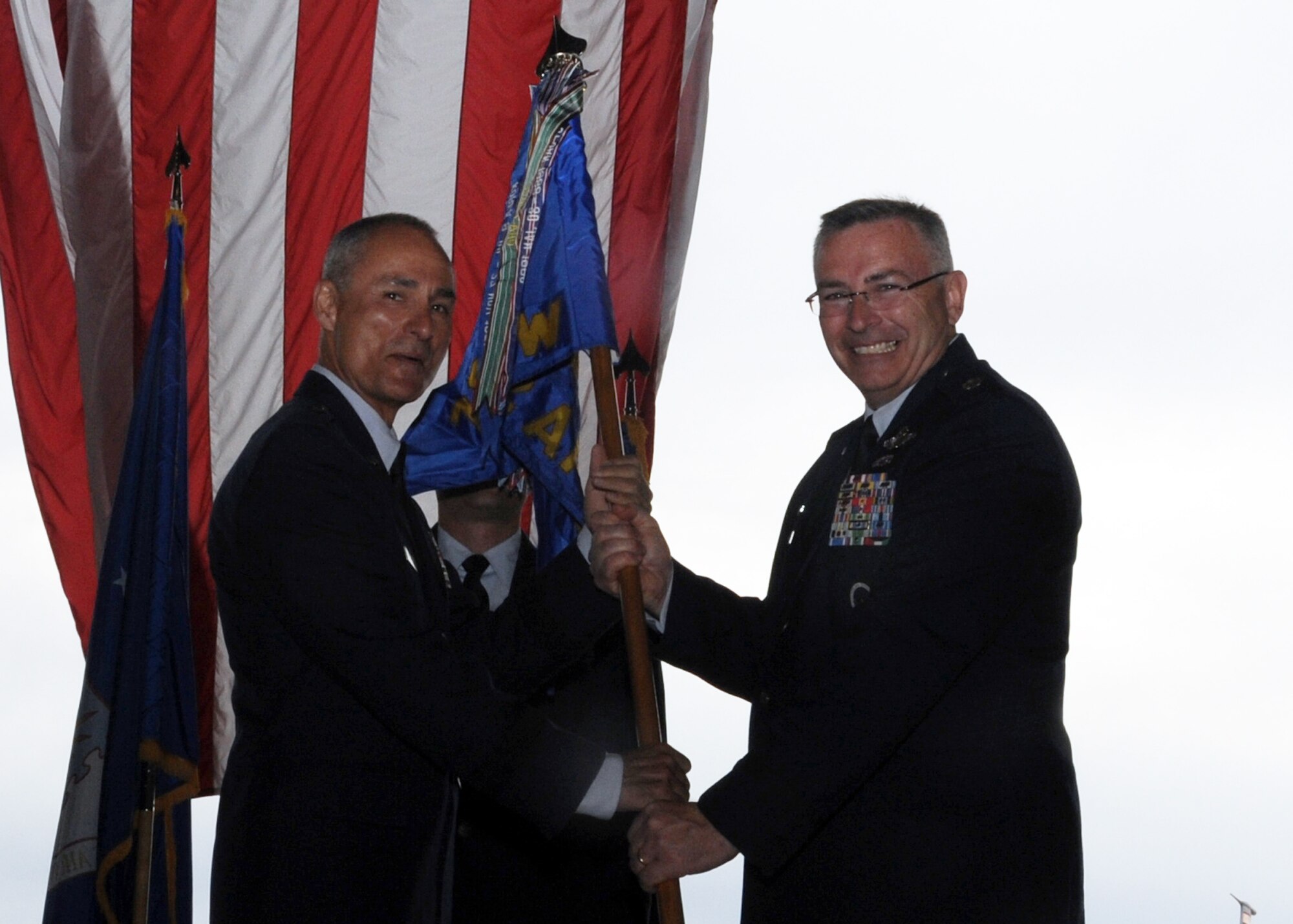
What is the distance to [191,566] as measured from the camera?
4.15m

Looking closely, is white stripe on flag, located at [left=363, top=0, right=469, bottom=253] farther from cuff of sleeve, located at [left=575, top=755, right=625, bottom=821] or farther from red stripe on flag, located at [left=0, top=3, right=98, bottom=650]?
cuff of sleeve, located at [left=575, top=755, right=625, bottom=821]

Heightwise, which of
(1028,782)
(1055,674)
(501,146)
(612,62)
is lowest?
(1028,782)

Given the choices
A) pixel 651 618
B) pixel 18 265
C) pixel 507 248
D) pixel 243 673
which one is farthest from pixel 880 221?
pixel 18 265

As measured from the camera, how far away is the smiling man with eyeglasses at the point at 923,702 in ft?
7.41

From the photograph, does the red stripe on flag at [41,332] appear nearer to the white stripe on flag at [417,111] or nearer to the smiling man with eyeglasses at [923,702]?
the white stripe on flag at [417,111]

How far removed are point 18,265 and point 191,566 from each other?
3.36 feet

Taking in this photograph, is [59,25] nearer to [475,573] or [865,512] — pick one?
[475,573]

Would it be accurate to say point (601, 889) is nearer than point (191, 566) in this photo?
Yes

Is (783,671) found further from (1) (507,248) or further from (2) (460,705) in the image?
(1) (507,248)

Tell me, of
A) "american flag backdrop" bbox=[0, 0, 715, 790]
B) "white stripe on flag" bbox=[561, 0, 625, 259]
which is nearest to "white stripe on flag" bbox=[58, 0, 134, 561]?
"american flag backdrop" bbox=[0, 0, 715, 790]

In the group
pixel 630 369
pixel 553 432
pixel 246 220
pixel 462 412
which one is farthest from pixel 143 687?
pixel 246 220

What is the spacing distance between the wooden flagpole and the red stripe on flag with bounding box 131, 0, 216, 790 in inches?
70.1

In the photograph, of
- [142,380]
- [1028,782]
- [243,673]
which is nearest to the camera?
[1028,782]

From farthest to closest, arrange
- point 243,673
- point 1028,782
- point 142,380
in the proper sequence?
point 142,380 < point 243,673 < point 1028,782
